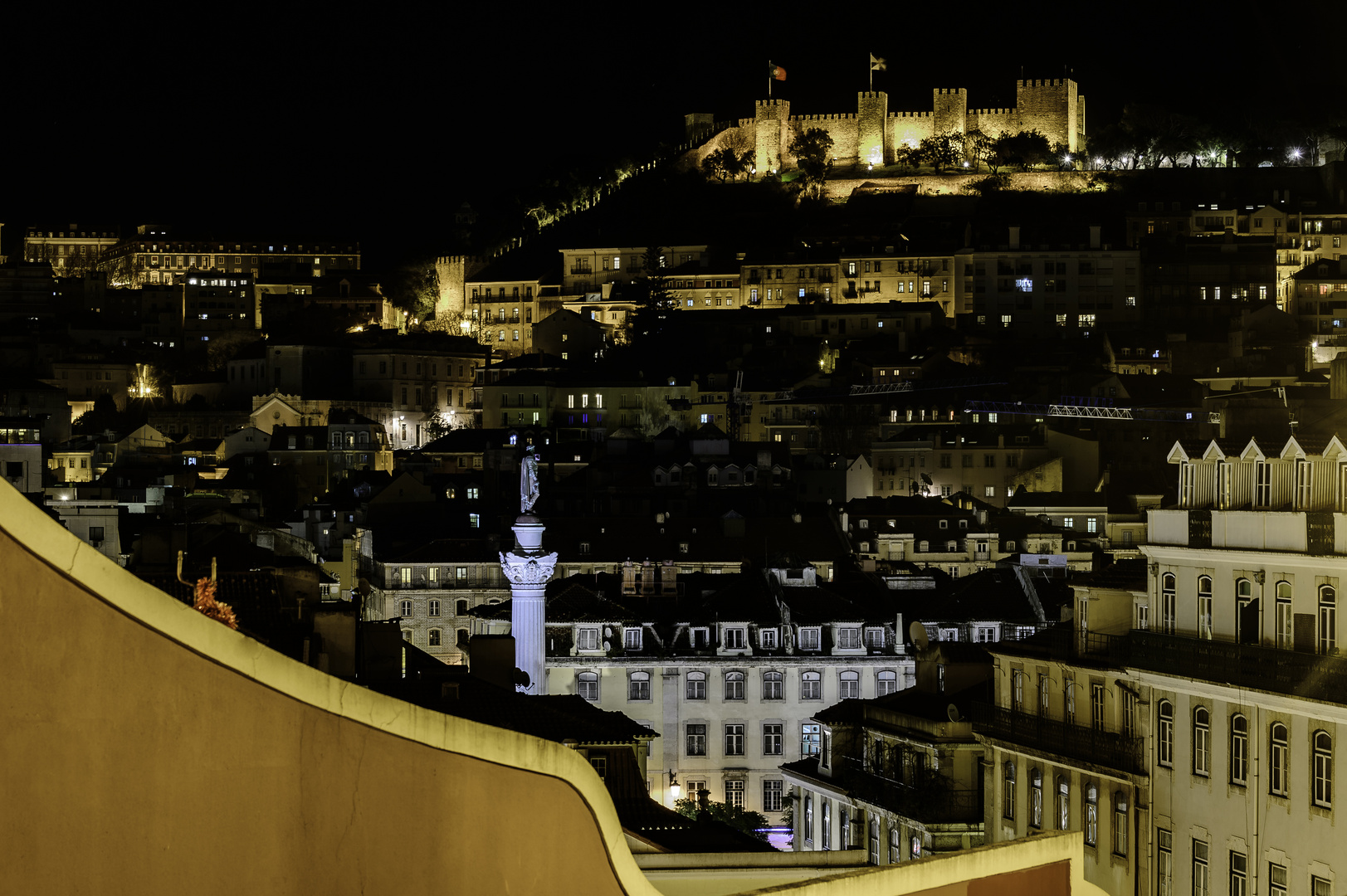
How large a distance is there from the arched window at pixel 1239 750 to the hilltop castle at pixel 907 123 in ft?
368

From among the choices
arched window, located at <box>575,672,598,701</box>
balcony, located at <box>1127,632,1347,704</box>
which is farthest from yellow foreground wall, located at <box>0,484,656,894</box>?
arched window, located at <box>575,672,598,701</box>

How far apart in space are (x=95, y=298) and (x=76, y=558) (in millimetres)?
143332

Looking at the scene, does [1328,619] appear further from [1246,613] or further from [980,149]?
[980,149]

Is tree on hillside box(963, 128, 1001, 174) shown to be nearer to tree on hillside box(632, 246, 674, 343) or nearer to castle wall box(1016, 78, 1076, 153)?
castle wall box(1016, 78, 1076, 153)

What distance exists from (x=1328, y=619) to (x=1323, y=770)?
2.17 m

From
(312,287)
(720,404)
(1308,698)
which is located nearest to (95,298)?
(312,287)

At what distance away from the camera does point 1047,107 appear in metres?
133

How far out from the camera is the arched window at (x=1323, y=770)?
75.0 ft

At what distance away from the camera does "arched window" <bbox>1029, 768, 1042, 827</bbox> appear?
29453 mm

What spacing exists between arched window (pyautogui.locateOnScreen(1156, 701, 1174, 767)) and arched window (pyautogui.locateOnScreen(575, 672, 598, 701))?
24.1 metres

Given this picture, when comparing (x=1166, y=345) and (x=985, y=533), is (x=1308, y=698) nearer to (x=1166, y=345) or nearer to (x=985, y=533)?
(x=985, y=533)

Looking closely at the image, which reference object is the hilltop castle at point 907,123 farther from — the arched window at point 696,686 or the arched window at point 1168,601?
the arched window at point 1168,601

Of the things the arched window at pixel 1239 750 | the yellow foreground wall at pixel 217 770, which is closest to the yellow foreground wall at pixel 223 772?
the yellow foreground wall at pixel 217 770

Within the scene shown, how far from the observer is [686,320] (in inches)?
4328
